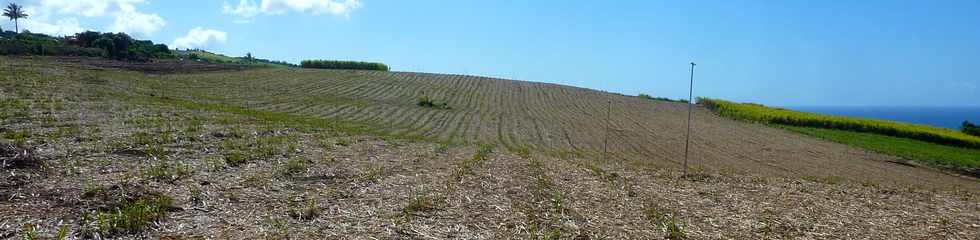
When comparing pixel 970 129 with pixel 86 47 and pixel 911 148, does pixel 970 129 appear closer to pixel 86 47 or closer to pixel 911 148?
pixel 911 148

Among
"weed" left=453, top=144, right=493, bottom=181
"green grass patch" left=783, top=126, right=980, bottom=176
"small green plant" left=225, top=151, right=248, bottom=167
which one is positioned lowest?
"green grass patch" left=783, top=126, right=980, bottom=176

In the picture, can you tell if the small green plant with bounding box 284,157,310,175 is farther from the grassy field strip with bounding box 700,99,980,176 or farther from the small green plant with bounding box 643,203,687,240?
the grassy field strip with bounding box 700,99,980,176

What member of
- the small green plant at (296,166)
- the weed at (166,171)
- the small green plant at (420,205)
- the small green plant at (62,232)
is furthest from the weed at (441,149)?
the small green plant at (62,232)

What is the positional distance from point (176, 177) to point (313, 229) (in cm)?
378

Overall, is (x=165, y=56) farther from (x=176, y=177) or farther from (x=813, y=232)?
(x=813, y=232)

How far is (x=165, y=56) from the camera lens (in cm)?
6875

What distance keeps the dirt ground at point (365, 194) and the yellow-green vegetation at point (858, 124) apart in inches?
1343

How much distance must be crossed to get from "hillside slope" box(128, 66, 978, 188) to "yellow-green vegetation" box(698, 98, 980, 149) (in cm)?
416

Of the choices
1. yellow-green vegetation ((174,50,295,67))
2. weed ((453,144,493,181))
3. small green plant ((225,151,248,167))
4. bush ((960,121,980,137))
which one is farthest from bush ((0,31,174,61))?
bush ((960,121,980,137))

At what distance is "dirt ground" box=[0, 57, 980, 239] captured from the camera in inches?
311

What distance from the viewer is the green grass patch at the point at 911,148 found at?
29839 millimetres

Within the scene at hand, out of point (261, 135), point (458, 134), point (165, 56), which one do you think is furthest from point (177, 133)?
point (165, 56)

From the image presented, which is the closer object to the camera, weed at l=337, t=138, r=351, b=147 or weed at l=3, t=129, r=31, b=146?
weed at l=3, t=129, r=31, b=146

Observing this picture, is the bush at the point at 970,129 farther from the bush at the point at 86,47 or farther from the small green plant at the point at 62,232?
the bush at the point at 86,47
